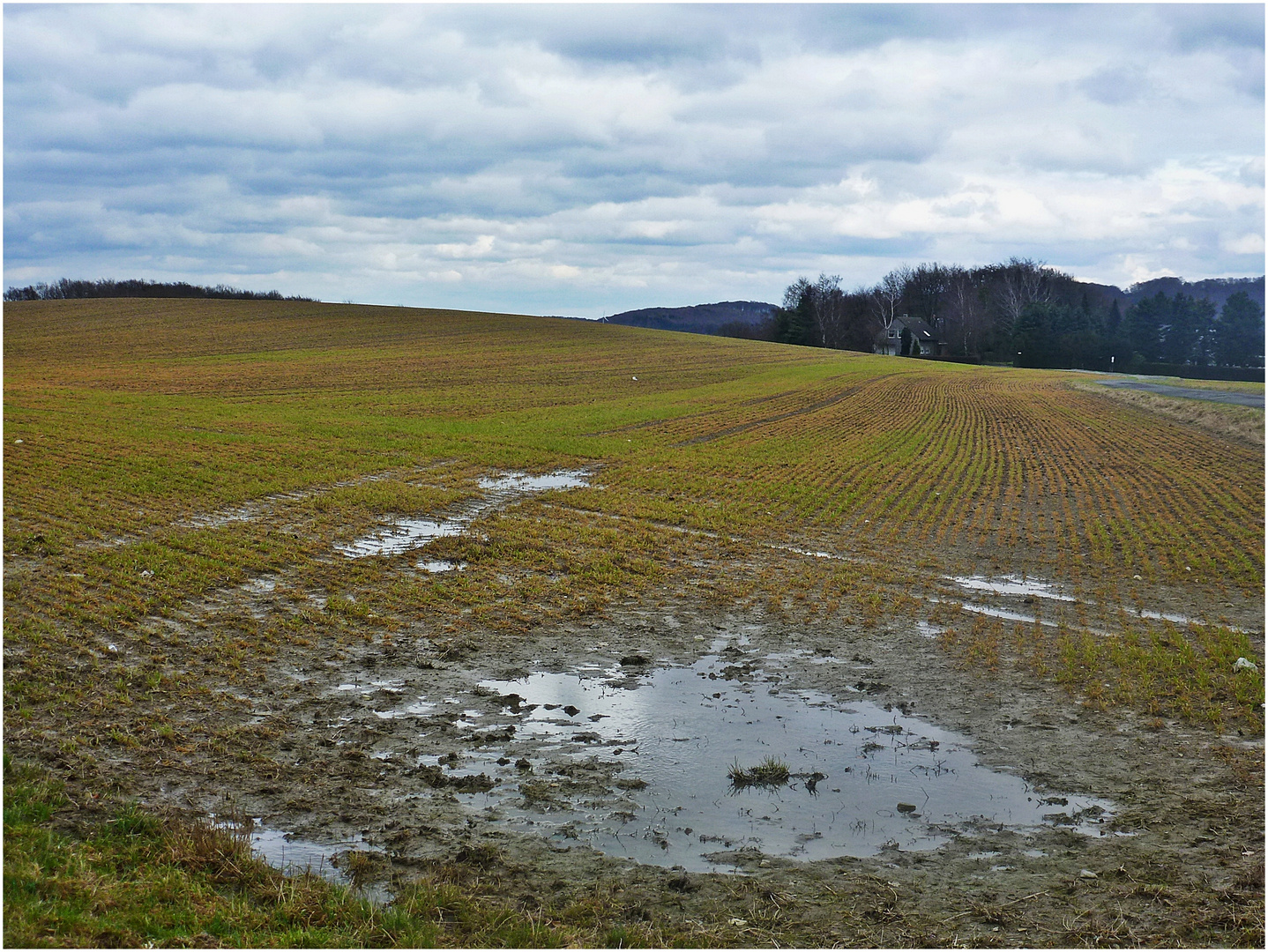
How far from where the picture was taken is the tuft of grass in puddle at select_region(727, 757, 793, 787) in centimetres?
711

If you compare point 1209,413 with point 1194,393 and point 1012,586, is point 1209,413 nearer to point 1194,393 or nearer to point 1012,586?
point 1194,393

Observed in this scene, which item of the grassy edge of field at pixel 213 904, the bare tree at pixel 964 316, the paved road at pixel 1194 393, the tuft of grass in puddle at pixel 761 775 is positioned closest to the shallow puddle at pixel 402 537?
the tuft of grass in puddle at pixel 761 775

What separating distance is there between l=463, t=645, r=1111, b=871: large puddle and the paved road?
34.2 meters

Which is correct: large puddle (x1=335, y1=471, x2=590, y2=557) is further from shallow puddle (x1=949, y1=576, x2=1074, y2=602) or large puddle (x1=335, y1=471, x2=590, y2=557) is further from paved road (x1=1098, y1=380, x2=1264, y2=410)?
paved road (x1=1098, y1=380, x2=1264, y2=410)

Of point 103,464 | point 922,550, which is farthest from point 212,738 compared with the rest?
point 103,464

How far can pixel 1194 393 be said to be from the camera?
46000mm

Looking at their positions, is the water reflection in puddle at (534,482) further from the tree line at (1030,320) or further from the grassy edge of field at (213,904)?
the tree line at (1030,320)

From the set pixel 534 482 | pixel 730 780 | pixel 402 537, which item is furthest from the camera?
pixel 534 482

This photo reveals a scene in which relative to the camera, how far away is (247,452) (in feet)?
74.0

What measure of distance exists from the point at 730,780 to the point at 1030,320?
88879 mm

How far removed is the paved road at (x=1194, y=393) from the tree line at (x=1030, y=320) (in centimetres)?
1548

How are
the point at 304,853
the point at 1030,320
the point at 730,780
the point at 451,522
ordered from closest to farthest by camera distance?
1. the point at 304,853
2. the point at 730,780
3. the point at 451,522
4. the point at 1030,320

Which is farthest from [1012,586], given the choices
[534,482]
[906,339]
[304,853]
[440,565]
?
[906,339]

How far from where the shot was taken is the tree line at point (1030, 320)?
3346 inches
